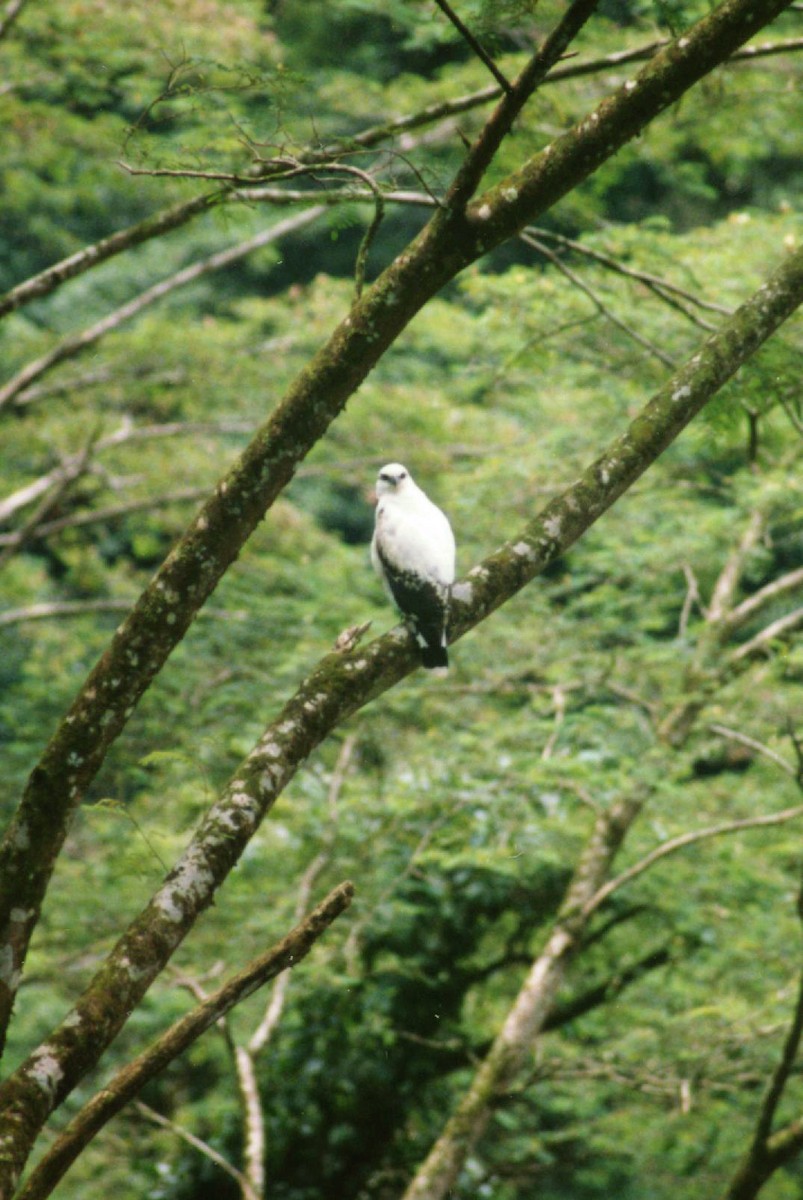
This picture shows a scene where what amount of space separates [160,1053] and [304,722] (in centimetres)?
79

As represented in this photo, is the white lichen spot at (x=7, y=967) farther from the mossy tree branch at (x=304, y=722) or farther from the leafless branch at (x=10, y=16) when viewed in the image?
the leafless branch at (x=10, y=16)

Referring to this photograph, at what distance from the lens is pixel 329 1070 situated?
6.75 meters

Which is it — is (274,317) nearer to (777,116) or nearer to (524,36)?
(524,36)

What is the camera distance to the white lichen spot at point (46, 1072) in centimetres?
244

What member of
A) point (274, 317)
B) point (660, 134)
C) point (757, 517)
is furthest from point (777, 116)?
point (274, 317)

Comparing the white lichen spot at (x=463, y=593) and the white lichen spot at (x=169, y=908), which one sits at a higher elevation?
the white lichen spot at (x=463, y=593)

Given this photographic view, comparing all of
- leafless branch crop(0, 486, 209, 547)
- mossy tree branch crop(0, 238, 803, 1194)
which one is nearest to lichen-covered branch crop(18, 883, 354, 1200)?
mossy tree branch crop(0, 238, 803, 1194)

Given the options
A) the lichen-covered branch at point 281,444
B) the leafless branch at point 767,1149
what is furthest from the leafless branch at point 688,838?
the lichen-covered branch at point 281,444

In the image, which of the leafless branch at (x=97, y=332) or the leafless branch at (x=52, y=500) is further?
the leafless branch at (x=52, y=500)

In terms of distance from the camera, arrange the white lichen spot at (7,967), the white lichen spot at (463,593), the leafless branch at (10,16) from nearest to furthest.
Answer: the white lichen spot at (7,967) → the white lichen spot at (463,593) → the leafless branch at (10,16)

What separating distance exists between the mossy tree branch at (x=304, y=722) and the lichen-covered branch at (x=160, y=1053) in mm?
73

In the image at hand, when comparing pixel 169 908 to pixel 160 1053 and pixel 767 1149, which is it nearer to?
pixel 160 1053

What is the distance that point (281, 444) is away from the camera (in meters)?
2.84

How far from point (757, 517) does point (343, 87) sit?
4.22 metres
